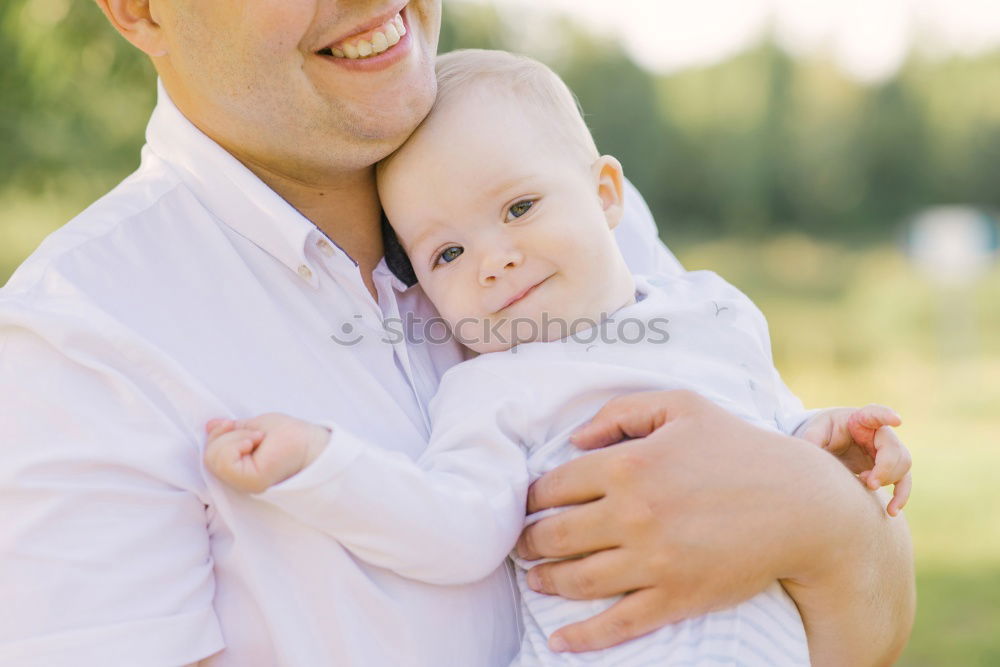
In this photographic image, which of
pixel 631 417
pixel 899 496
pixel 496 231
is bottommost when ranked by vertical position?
pixel 899 496

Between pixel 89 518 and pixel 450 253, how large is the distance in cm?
85

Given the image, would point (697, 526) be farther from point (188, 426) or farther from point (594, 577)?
point (188, 426)

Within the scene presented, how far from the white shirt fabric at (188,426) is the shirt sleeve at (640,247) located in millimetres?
657

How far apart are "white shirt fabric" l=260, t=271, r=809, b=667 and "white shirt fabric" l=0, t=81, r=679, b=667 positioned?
0.23 feet

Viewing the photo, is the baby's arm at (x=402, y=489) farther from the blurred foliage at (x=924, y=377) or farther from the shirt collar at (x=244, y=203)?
the blurred foliage at (x=924, y=377)

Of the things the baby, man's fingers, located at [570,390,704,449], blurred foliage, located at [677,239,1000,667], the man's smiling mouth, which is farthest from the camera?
blurred foliage, located at [677,239,1000,667]

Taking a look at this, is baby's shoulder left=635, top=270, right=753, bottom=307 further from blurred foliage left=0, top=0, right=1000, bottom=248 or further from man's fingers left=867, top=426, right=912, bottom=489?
blurred foliage left=0, top=0, right=1000, bottom=248

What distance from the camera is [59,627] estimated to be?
142cm

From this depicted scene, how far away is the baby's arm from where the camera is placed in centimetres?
153

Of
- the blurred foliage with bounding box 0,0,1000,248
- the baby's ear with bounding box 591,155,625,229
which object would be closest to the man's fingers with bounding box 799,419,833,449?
the baby's ear with bounding box 591,155,625,229

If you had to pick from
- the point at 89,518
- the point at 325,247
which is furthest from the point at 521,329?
the point at 89,518

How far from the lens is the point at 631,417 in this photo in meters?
1.82

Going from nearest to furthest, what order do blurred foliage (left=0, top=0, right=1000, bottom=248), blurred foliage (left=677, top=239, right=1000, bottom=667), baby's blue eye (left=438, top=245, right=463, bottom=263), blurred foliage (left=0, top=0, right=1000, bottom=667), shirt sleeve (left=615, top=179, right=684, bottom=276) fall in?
baby's blue eye (left=438, top=245, right=463, bottom=263) → shirt sleeve (left=615, top=179, right=684, bottom=276) → blurred foliage (left=0, top=0, right=1000, bottom=667) → blurred foliage (left=677, top=239, right=1000, bottom=667) → blurred foliage (left=0, top=0, right=1000, bottom=248)

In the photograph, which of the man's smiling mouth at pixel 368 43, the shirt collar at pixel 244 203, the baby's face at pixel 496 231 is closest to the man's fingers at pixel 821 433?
the baby's face at pixel 496 231
